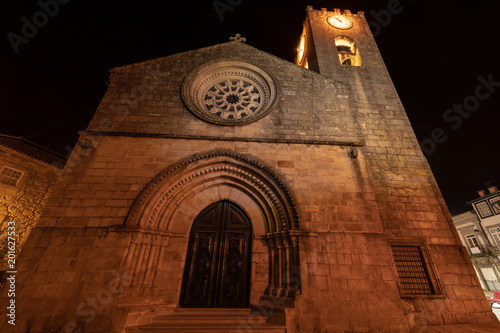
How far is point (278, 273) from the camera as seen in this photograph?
4.54 m

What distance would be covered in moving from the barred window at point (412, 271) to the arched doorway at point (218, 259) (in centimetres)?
389

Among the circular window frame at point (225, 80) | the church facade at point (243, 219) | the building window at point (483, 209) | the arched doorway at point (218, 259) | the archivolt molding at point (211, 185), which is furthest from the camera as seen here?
the building window at point (483, 209)

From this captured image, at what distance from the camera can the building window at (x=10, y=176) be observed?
998cm

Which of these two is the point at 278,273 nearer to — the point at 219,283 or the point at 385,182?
the point at 219,283

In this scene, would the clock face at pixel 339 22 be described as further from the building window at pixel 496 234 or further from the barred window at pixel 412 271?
the building window at pixel 496 234

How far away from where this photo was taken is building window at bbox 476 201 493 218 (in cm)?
2069

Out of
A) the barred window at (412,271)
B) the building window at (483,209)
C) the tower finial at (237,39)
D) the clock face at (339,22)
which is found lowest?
the barred window at (412,271)

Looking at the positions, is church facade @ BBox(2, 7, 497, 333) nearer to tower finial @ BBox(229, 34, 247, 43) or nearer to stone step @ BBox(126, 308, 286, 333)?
stone step @ BBox(126, 308, 286, 333)

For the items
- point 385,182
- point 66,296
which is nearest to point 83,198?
point 66,296

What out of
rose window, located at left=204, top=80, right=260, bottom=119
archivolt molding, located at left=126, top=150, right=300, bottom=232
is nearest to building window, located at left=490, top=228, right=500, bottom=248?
archivolt molding, located at left=126, top=150, right=300, bottom=232

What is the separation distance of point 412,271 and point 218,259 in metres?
4.90

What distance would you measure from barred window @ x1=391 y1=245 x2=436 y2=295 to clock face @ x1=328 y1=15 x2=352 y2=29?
36.6 feet

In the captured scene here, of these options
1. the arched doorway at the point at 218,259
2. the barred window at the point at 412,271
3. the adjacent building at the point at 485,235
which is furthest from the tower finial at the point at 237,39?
the adjacent building at the point at 485,235

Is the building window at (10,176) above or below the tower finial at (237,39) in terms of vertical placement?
below
